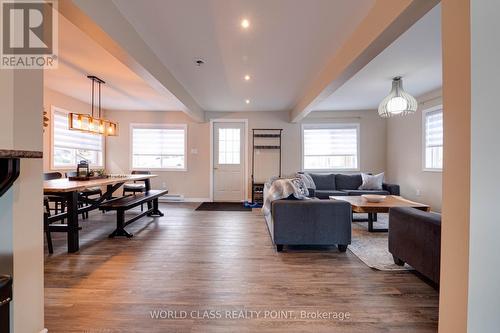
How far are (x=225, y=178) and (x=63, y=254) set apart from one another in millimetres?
4087

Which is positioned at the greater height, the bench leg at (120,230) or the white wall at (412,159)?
the white wall at (412,159)

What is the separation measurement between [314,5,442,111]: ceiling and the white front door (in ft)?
8.16

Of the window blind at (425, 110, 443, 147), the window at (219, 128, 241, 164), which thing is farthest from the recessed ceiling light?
the window blind at (425, 110, 443, 147)

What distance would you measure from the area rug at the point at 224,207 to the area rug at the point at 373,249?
2468 mm

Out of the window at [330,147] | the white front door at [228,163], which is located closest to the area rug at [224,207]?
the white front door at [228,163]

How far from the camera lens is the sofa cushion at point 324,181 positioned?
18.8 feet

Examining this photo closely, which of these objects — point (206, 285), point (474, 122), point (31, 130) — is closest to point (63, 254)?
point (206, 285)

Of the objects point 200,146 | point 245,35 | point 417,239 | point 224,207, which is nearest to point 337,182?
point 224,207

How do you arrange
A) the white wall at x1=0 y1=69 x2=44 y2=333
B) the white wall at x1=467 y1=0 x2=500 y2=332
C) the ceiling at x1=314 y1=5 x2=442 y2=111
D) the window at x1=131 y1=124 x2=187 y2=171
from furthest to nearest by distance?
the window at x1=131 y1=124 x2=187 y2=171 → the ceiling at x1=314 y1=5 x2=442 y2=111 → the white wall at x1=0 y1=69 x2=44 y2=333 → the white wall at x1=467 y1=0 x2=500 y2=332

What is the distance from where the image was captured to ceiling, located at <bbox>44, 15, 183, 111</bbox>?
9.13 ft

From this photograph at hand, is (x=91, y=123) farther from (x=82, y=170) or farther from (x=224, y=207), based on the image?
(x=224, y=207)

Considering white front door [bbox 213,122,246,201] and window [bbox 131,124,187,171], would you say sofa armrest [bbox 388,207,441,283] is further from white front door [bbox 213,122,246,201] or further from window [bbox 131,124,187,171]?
window [bbox 131,124,187,171]

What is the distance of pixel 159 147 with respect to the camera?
6.53 metres

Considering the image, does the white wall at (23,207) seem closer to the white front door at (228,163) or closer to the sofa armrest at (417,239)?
the sofa armrest at (417,239)
